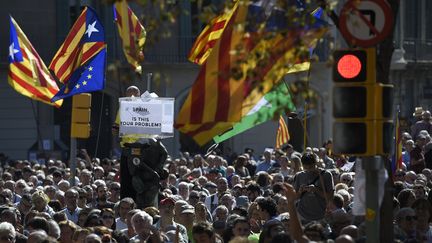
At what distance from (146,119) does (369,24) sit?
25.5ft

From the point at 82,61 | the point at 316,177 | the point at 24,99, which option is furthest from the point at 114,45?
the point at 316,177

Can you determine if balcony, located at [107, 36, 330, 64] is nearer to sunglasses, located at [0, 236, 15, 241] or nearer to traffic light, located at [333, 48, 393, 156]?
sunglasses, located at [0, 236, 15, 241]

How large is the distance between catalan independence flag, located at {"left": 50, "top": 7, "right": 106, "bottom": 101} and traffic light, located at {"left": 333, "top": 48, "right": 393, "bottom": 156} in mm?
9889

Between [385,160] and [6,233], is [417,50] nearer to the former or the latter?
[6,233]

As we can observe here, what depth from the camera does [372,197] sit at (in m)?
11.2

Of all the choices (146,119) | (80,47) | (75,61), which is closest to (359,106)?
(146,119)

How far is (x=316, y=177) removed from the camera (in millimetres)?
15391

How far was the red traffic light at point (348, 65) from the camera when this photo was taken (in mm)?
11203

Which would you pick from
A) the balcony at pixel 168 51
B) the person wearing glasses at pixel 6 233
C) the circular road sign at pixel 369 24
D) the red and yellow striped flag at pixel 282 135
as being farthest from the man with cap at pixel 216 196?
the balcony at pixel 168 51

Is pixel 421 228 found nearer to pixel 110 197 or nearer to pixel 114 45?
pixel 110 197

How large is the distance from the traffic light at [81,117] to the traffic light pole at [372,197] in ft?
30.3

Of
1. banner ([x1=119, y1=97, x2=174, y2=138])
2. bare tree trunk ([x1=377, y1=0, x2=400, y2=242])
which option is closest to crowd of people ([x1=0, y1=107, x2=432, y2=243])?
bare tree trunk ([x1=377, y1=0, x2=400, y2=242])

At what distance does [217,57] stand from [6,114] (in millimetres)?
32476

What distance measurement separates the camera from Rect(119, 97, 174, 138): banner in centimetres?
1842
